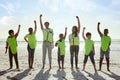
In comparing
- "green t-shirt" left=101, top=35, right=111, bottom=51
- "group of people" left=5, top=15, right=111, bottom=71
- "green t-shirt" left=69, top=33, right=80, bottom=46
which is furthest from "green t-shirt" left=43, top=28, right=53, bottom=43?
"green t-shirt" left=101, top=35, right=111, bottom=51

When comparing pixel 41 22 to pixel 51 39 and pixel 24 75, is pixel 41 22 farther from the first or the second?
pixel 24 75

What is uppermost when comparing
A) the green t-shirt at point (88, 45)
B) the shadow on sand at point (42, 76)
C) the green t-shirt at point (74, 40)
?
the green t-shirt at point (74, 40)

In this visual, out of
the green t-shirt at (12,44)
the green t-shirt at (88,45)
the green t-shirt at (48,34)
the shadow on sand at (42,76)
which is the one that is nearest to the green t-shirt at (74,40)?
the green t-shirt at (88,45)

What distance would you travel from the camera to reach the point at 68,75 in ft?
39.7

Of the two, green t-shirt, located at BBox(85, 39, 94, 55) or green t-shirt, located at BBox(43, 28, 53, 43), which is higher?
green t-shirt, located at BBox(43, 28, 53, 43)

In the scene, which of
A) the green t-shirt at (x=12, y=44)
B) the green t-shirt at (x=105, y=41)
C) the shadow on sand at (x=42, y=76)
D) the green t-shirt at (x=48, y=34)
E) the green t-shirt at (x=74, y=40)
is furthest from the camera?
the green t-shirt at (x=74, y=40)

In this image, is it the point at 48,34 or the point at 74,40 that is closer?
the point at 48,34

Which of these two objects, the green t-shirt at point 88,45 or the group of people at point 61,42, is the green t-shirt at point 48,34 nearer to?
the group of people at point 61,42

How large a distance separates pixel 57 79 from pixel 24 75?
1662 millimetres

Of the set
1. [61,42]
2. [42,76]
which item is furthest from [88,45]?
[42,76]

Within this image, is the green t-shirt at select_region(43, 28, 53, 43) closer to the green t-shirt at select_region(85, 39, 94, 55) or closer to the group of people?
the group of people

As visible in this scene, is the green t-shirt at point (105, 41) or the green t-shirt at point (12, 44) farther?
the green t-shirt at point (12, 44)

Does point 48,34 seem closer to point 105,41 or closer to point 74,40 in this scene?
point 74,40

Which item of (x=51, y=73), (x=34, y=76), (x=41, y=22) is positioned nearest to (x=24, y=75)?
(x=34, y=76)
